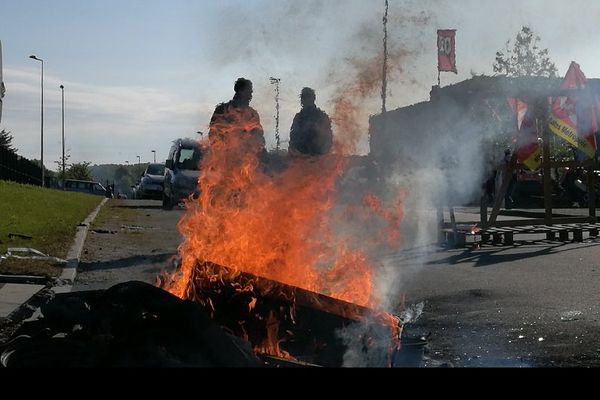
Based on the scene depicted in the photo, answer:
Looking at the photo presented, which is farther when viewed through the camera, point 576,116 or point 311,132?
point 576,116

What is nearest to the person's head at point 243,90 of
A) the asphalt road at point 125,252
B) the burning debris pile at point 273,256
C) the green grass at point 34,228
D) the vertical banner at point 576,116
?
the burning debris pile at point 273,256

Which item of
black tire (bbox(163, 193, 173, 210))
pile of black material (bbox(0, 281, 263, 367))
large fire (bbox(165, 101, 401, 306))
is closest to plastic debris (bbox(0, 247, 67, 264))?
large fire (bbox(165, 101, 401, 306))

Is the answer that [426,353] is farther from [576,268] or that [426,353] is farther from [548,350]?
[576,268]

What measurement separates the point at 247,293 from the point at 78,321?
1.13 m

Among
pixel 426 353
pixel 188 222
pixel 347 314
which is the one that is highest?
pixel 188 222

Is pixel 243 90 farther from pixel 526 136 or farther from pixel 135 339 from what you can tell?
pixel 526 136

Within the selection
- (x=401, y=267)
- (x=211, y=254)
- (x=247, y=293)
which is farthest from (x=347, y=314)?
(x=401, y=267)

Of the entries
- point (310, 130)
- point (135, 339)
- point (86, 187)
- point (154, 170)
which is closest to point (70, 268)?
point (310, 130)

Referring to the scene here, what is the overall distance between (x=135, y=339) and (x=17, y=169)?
3729cm

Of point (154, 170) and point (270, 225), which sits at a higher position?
point (154, 170)

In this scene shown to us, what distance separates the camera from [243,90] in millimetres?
8039

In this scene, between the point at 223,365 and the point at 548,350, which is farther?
the point at 548,350

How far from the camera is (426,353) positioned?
566 centimetres

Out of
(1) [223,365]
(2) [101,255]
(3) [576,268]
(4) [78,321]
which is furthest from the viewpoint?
(2) [101,255]
